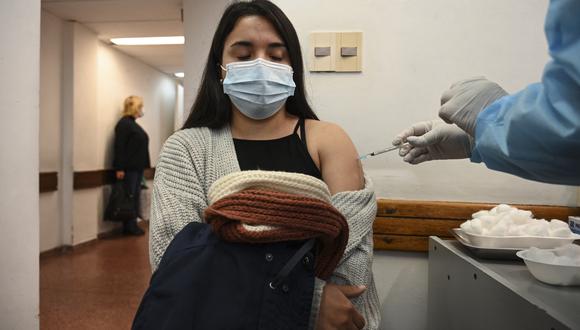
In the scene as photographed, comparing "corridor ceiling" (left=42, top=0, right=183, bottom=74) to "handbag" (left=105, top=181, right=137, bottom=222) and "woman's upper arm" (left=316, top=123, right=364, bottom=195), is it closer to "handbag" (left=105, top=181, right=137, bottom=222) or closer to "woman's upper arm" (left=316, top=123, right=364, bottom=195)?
"handbag" (left=105, top=181, right=137, bottom=222)

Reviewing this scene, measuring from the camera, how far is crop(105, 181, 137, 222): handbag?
4129mm

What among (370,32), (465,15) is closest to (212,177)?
(370,32)

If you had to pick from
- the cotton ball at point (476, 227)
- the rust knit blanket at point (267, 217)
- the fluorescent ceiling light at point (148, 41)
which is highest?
the fluorescent ceiling light at point (148, 41)

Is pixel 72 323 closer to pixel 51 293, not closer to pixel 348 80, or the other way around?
pixel 51 293

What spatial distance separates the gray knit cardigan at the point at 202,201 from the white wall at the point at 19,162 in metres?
0.80

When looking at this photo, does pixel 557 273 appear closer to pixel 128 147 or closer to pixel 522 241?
pixel 522 241

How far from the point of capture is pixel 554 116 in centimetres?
50

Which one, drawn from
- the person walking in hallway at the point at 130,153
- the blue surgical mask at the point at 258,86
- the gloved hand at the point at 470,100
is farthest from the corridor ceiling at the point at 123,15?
the gloved hand at the point at 470,100

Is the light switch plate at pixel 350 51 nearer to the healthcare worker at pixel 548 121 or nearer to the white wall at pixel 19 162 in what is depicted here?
the healthcare worker at pixel 548 121

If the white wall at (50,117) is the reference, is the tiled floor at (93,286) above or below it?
below

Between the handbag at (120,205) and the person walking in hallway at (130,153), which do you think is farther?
the person walking in hallway at (130,153)

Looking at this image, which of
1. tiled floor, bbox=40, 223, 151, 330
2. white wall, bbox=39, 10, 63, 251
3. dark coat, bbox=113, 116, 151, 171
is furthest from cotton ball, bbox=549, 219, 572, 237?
dark coat, bbox=113, 116, 151, 171

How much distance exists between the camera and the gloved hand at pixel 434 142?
1030 mm

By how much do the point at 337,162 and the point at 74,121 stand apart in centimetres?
361
